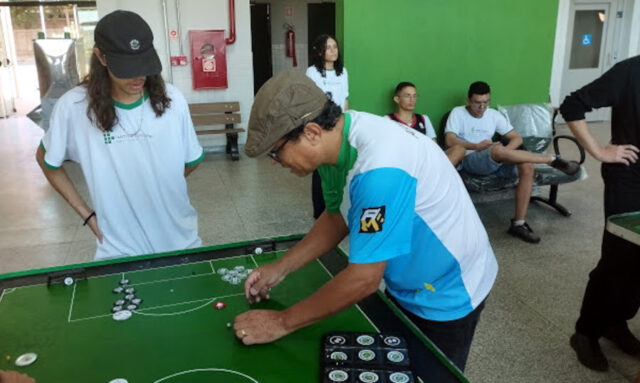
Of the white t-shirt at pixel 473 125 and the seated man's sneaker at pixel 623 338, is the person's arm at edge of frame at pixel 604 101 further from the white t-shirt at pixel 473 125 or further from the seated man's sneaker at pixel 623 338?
the white t-shirt at pixel 473 125

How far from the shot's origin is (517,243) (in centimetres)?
407

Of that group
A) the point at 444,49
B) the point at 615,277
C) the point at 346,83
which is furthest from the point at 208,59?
the point at 615,277

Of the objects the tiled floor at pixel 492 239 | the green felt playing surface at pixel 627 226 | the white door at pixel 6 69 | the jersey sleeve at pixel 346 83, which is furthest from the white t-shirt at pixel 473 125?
the white door at pixel 6 69

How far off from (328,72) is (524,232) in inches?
79.8

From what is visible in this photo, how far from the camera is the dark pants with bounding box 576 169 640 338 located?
93.8 inches

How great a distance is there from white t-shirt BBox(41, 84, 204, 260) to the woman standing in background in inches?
88.7

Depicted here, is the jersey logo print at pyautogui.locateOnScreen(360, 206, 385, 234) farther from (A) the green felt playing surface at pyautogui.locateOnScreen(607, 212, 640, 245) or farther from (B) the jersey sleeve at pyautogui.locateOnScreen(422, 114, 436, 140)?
(B) the jersey sleeve at pyautogui.locateOnScreen(422, 114, 436, 140)

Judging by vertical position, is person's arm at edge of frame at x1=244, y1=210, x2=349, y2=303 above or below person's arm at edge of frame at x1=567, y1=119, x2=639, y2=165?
below

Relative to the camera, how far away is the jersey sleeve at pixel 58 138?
1.87 metres

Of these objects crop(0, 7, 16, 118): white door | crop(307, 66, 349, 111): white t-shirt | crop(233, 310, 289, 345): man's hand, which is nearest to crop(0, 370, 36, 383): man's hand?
crop(233, 310, 289, 345): man's hand

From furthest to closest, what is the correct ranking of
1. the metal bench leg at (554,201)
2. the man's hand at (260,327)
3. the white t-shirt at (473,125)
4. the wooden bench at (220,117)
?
the wooden bench at (220,117) → the metal bench leg at (554,201) → the white t-shirt at (473,125) → the man's hand at (260,327)

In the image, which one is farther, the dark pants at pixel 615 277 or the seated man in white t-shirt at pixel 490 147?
the seated man in white t-shirt at pixel 490 147

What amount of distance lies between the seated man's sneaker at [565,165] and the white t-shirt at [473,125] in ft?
1.65

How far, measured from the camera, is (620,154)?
7.62 ft
